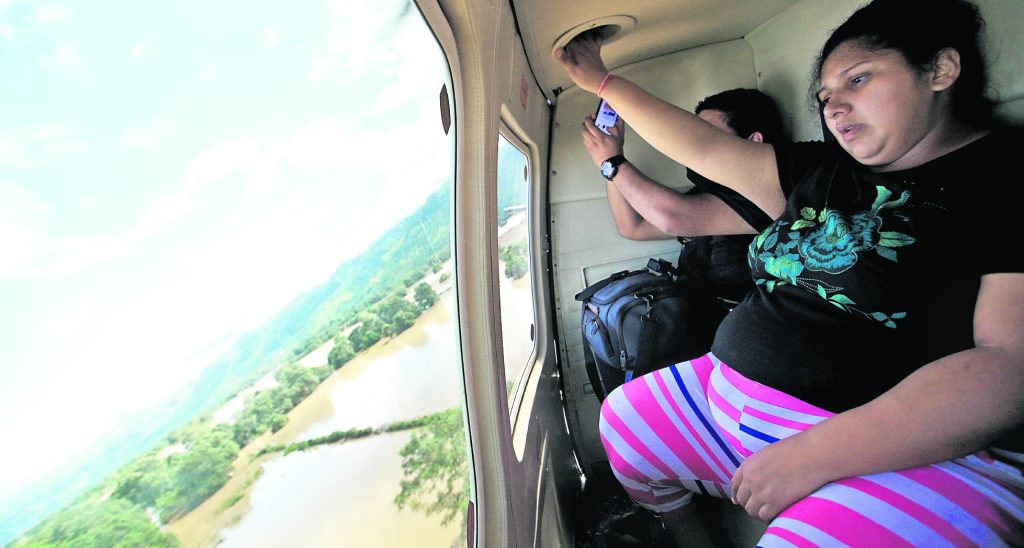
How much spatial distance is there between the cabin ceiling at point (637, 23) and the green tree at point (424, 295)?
34.0 inches

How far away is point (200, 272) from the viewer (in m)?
0.46

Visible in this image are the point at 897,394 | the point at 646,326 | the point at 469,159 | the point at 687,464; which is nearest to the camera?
the point at 897,394

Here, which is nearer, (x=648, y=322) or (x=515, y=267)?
(x=648, y=322)

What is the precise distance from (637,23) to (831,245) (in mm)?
1297

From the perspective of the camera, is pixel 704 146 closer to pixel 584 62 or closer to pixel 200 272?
pixel 584 62

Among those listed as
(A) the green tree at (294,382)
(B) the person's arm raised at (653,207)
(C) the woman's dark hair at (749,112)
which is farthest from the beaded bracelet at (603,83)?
(A) the green tree at (294,382)

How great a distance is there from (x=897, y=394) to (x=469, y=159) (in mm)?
992

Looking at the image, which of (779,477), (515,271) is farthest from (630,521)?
(779,477)

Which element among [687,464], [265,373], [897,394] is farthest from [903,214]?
[265,373]

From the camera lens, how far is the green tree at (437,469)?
936 millimetres

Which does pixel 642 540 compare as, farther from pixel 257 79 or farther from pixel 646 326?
pixel 257 79

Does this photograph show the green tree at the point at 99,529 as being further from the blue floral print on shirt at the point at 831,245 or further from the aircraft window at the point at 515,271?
the aircraft window at the point at 515,271

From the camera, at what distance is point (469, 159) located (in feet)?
3.68

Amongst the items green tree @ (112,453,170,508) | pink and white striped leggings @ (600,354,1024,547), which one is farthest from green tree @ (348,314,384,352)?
pink and white striped leggings @ (600,354,1024,547)
